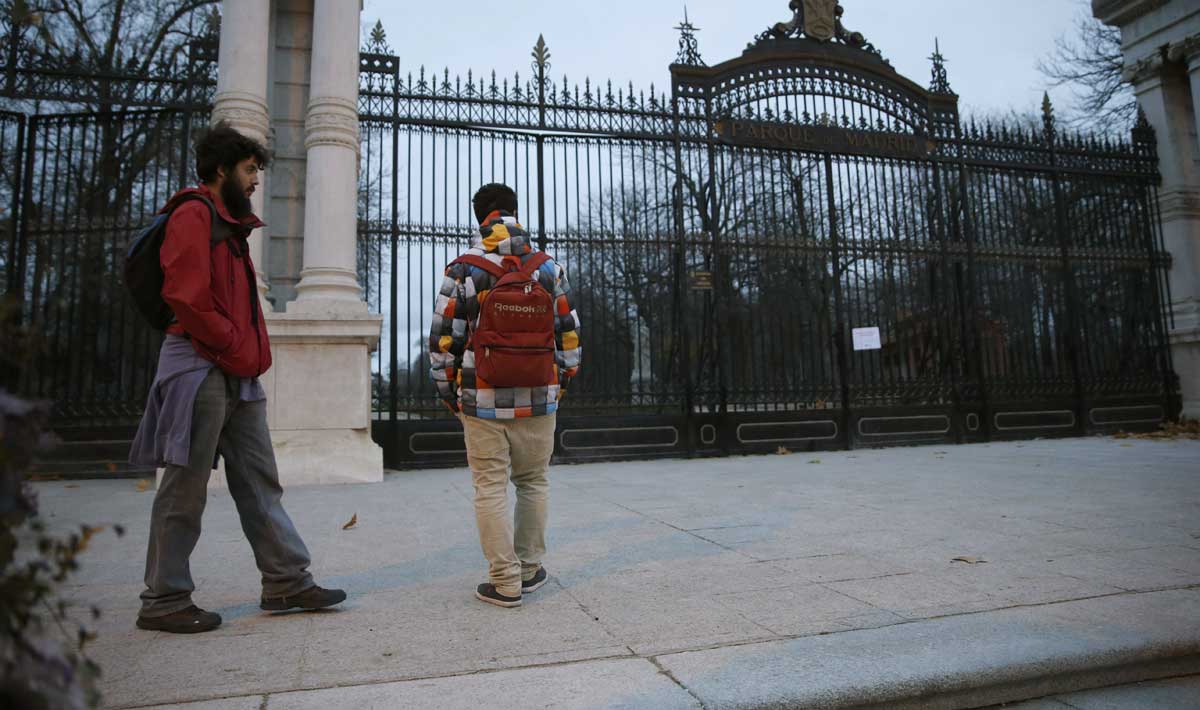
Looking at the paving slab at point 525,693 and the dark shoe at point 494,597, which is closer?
the paving slab at point 525,693

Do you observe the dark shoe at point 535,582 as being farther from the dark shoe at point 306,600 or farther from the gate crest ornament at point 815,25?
the gate crest ornament at point 815,25

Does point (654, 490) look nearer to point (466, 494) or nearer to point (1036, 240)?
point (466, 494)

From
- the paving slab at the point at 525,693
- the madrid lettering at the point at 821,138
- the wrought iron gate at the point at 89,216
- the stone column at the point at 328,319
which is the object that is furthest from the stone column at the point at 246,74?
the paving slab at the point at 525,693

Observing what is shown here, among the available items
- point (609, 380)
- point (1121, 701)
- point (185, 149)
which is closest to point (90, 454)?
point (185, 149)

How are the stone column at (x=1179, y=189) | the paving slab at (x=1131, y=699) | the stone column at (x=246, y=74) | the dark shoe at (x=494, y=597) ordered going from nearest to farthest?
the paving slab at (x=1131, y=699), the dark shoe at (x=494, y=597), the stone column at (x=246, y=74), the stone column at (x=1179, y=189)

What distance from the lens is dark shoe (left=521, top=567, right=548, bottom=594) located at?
125 inches

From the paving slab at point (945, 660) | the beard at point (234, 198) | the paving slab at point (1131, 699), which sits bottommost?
the paving slab at point (1131, 699)

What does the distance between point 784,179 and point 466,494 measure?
21.6 feet

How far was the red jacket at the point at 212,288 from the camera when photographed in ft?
8.80

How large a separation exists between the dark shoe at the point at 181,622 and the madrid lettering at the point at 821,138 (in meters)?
8.71

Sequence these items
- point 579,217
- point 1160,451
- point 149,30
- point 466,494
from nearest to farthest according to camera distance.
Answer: point 466,494 < point 1160,451 < point 579,217 < point 149,30

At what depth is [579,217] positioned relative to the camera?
917cm

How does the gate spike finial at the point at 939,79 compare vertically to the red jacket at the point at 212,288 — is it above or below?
above

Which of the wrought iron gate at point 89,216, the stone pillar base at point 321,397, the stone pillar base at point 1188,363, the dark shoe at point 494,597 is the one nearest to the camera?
the dark shoe at point 494,597
